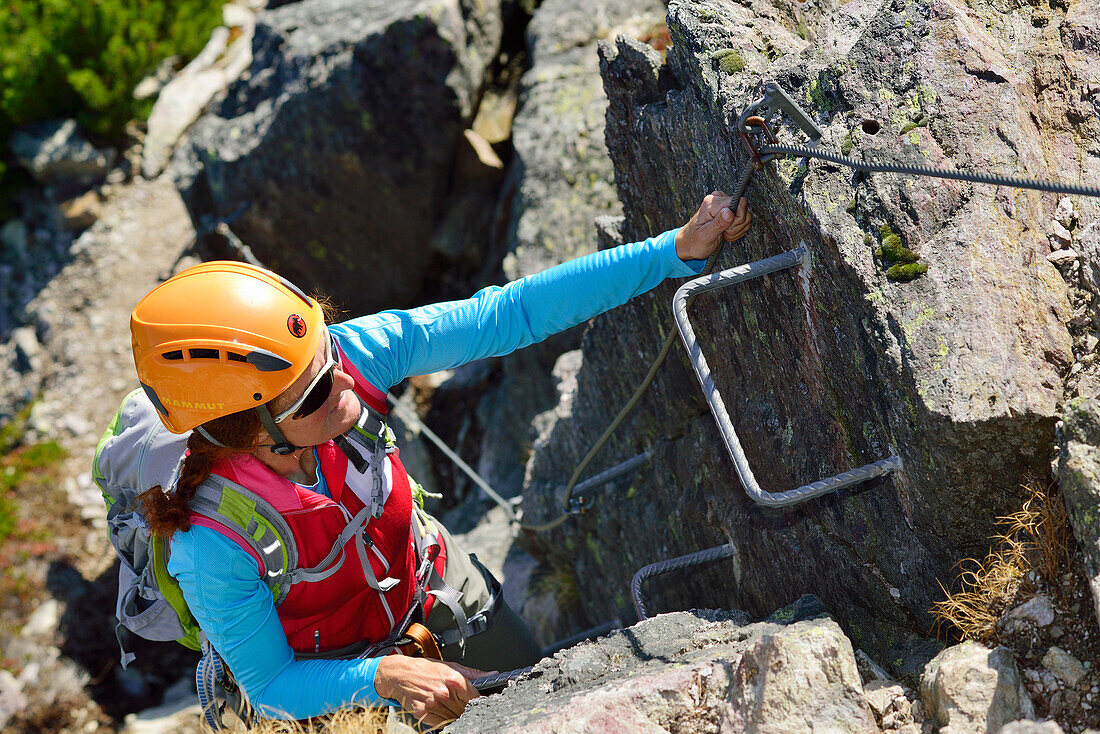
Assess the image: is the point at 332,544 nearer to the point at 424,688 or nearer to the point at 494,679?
the point at 424,688

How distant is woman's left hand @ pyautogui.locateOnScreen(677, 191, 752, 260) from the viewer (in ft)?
12.7

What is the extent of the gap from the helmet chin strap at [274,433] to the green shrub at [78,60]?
14.7 m

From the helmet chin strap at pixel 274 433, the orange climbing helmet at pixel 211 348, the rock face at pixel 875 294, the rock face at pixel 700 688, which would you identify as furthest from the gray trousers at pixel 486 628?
the orange climbing helmet at pixel 211 348

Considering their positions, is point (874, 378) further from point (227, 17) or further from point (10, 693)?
point (227, 17)

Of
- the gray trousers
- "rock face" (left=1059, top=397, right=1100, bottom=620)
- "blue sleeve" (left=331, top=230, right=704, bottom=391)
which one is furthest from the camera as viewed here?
the gray trousers

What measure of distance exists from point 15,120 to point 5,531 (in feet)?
27.3

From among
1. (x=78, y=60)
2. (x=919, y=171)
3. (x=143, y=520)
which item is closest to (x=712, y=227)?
(x=919, y=171)

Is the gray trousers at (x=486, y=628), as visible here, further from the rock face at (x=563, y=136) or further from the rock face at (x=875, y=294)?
the rock face at (x=563, y=136)

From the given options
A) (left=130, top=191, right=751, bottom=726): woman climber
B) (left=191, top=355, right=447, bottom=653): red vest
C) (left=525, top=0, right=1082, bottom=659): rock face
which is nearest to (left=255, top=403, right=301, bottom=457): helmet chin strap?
(left=130, top=191, right=751, bottom=726): woman climber

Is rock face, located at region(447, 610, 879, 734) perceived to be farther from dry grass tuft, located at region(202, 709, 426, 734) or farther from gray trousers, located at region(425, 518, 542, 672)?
gray trousers, located at region(425, 518, 542, 672)

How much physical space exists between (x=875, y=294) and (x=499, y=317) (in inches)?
73.9

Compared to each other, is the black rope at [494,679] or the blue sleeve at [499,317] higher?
the blue sleeve at [499,317]

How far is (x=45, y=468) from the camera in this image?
1333 cm

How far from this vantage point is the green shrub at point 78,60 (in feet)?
49.2
